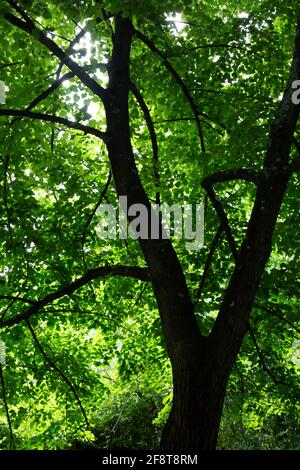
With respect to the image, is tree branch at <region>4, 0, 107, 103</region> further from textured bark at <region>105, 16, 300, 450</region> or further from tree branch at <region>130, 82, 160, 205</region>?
textured bark at <region>105, 16, 300, 450</region>

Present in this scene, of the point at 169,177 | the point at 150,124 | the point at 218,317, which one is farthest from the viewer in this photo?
the point at 169,177

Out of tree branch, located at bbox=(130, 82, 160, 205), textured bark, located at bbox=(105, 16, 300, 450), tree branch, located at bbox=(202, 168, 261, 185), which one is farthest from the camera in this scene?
tree branch, located at bbox=(130, 82, 160, 205)

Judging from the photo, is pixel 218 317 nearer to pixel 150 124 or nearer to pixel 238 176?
pixel 238 176

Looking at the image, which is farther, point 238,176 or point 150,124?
point 150,124

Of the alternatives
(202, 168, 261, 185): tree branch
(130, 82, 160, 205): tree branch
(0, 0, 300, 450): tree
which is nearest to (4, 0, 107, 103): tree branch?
(0, 0, 300, 450): tree

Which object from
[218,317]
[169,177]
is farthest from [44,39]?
[169,177]

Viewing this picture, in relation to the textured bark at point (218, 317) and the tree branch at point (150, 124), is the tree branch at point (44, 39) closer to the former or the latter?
the tree branch at point (150, 124)

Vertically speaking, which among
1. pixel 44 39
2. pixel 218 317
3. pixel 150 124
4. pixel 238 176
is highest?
pixel 44 39

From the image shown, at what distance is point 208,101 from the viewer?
6.03 metres

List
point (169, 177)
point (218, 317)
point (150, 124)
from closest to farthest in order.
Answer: point (218, 317) < point (150, 124) < point (169, 177)

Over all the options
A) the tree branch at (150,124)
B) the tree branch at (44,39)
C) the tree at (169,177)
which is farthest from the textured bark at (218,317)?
the tree branch at (150,124)
